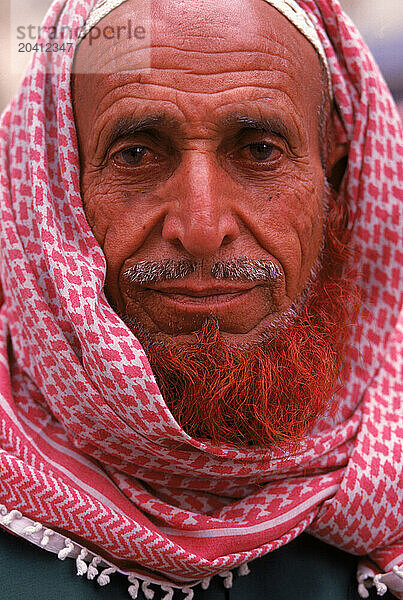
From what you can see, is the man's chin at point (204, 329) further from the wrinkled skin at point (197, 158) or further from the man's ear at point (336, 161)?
the man's ear at point (336, 161)

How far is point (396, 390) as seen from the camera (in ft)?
5.64

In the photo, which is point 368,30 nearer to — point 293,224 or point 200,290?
point 293,224

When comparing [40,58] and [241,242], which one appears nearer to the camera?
[241,242]

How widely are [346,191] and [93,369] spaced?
88 cm

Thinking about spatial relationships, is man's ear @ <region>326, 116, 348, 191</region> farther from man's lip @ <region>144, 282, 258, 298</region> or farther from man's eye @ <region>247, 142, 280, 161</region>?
man's lip @ <region>144, 282, 258, 298</region>

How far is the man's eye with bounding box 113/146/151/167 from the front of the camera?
1501mm

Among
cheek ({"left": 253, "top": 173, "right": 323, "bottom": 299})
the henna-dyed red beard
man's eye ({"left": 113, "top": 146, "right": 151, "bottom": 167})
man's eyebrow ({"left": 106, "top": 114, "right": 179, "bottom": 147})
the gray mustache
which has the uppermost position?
man's eyebrow ({"left": 106, "top": 114, "right": 179, "bottom": 147})

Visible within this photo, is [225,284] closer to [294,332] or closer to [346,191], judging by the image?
[294,332]

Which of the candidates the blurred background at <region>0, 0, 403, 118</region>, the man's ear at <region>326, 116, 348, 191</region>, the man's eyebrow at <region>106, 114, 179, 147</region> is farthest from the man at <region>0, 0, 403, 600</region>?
the blurred background at <region>0, 0, 403, 118</region>

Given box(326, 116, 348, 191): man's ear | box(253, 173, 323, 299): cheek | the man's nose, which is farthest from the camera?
box(326, 116, 348, 191): man's ear

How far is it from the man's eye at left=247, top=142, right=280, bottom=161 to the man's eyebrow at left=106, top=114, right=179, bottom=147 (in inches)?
8.1

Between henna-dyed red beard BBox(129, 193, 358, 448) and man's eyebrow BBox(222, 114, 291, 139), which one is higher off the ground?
man's eyebrow BBox(222, 114, 291, 139)

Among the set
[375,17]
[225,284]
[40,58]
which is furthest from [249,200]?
[375,17]

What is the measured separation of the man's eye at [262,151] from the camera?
59.9 inches
